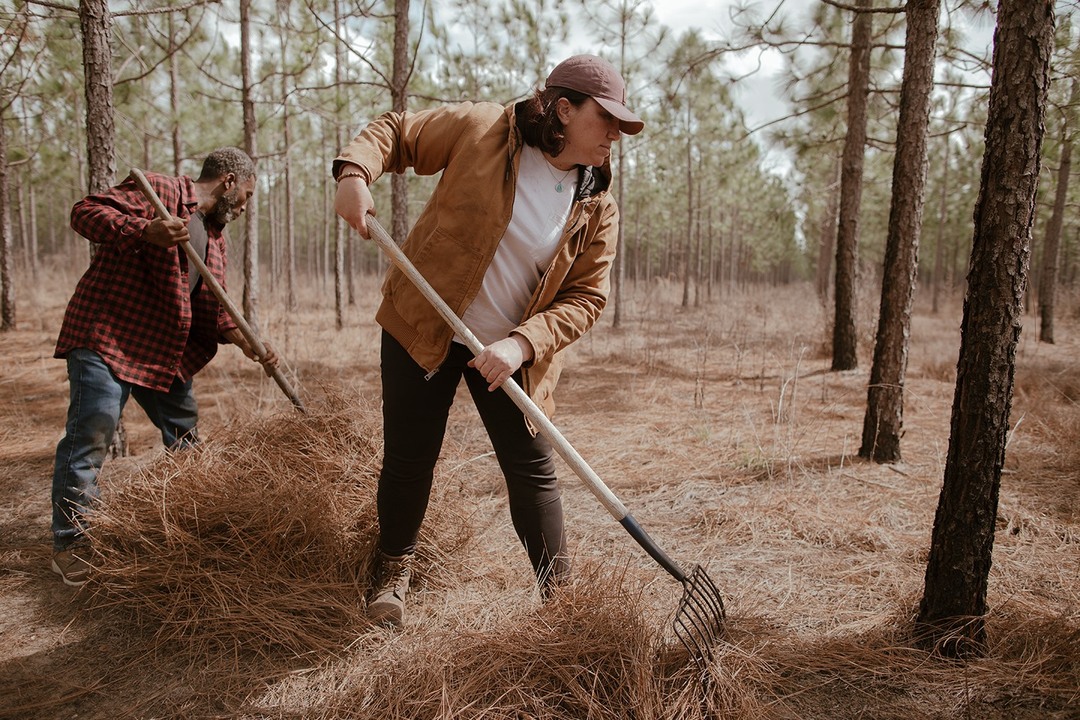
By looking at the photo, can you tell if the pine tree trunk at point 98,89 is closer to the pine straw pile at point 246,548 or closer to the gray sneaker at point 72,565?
the pine straw pile at point 246,548

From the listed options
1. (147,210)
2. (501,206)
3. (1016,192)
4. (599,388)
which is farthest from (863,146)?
(147,210)

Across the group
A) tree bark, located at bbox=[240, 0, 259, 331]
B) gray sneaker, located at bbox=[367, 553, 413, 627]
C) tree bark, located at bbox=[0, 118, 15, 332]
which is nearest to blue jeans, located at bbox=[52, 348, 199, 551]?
gray sneaker, located at bbox=[367, 553, 413, 627]

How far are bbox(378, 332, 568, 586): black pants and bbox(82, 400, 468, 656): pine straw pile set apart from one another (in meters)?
0.51

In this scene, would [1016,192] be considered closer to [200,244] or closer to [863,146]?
[200,244]

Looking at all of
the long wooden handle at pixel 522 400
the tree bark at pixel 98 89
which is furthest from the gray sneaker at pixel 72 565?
the tree bark at pixel 98 89

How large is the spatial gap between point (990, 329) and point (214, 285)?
109 inches

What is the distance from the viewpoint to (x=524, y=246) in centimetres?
191

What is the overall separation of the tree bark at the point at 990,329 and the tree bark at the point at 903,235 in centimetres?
221

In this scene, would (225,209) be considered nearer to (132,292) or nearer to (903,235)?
(132,292)

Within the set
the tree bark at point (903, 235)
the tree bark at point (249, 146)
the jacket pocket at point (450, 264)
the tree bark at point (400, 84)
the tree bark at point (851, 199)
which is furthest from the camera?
the tree bark at point (851, 199)

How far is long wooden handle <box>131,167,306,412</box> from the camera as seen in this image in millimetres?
2383

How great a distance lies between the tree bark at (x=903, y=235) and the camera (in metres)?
3.68

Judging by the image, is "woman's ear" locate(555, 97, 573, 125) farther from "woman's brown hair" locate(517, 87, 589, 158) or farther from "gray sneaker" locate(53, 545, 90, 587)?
"gray sneaker" locate(53, 545, 90, 587)

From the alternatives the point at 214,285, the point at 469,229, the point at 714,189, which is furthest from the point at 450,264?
the point at 714,189
